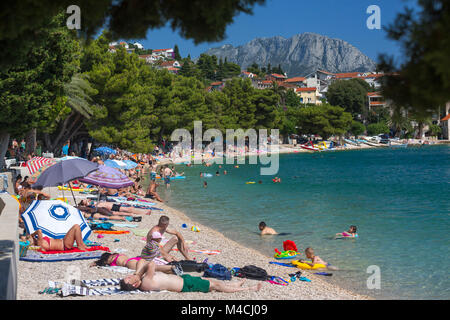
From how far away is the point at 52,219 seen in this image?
10.7m

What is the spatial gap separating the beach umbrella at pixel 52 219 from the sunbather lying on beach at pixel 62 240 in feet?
0.72

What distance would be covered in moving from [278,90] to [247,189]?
231ft

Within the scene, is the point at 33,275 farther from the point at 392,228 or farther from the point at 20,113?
the point at 392,228

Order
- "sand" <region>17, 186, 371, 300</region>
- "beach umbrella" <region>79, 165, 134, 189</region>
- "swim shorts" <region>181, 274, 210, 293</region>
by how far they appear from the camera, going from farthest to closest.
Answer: "beach umbrella" <region>79, 165, 134, 189</region> → "swim shorts" <region>181, 274, 210, 293</region> → "sand" <region>17, 186, 371, 300</region>

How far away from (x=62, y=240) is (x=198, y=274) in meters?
3.28

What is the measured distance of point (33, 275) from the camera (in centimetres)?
833

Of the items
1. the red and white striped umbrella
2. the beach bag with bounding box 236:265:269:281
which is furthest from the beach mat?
the red and white striped umbrella

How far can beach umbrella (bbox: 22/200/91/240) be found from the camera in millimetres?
10469

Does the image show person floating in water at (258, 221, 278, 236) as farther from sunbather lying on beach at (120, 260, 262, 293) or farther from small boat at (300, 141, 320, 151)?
small boat at (300, 141, 320, 151)

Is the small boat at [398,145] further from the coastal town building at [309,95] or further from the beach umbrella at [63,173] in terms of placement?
the beach umbrella at [63,173]

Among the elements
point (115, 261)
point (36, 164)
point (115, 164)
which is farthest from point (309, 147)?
point (115, 261)

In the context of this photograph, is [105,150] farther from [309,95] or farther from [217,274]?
[309,95]

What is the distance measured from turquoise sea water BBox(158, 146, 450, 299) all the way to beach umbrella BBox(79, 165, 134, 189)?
4728mm

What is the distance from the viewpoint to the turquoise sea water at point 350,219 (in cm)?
1237
